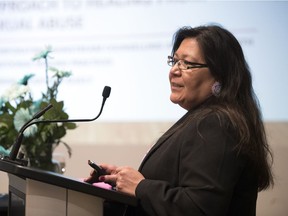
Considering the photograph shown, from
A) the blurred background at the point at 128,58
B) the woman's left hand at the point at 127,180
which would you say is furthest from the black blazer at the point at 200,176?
the blurred background at the point at 128,58

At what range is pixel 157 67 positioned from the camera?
8.59 ft

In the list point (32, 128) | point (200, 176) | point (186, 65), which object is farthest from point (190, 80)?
point (32, 128)

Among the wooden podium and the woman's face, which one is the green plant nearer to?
the woman's face

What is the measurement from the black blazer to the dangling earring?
0.13 m

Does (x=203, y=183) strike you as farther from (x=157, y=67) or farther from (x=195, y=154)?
(x=157, y=67)

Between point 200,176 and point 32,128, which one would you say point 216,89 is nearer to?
point 200,176

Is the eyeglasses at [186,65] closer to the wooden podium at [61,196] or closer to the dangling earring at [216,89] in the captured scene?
the dangling earring at [216,89]

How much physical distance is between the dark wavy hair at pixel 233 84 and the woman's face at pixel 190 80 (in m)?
0.02

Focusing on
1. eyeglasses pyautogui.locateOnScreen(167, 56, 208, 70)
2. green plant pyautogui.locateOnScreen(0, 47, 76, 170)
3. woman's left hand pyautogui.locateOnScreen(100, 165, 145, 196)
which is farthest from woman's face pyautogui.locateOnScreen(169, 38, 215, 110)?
green plant pyautogui.locateOnScreen(0, 47, 76, 170)

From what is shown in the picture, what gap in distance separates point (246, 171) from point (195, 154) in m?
0.19

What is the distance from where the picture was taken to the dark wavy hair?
1.32 m

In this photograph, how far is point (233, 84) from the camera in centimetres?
138

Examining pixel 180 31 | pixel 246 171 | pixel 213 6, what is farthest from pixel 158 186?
pixel 213 6

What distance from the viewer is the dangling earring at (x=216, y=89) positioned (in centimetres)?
138
